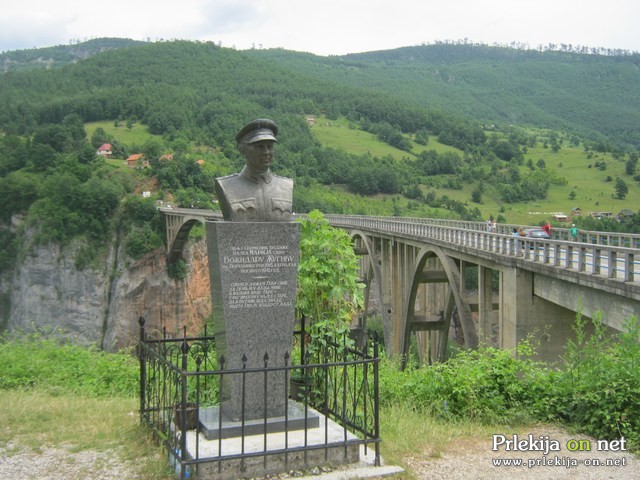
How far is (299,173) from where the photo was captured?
106375 mm

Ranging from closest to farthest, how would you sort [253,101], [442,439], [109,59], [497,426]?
1. [442,439]
2. [497,426]
3. [253,101]
4. [109,59]

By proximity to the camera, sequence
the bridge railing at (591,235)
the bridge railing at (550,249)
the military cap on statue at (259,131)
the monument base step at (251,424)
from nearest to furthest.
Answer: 1. the monument base step at (251,424)
2. the military cap on statue at (259,131)
3. the bridge railing at (550,249)
4. the bridge railing at (591,235)

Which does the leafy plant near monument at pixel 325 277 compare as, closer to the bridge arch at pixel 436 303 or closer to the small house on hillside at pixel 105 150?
the bridge arch at pixel 436 303

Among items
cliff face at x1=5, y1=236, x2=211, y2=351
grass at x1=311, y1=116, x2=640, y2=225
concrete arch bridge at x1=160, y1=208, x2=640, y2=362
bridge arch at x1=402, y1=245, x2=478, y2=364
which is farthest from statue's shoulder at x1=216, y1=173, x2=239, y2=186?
grass at x1=311, y1=116, x2=640, y2=225

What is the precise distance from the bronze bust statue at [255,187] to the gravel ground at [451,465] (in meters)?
3.24

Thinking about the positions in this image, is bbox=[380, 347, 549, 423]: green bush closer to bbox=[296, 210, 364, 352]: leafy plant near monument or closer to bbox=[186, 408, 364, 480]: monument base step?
bbox=[296, 210, 364, 352]: leafy plant near monument

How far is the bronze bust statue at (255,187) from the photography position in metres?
8.46

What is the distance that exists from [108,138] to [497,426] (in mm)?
106606

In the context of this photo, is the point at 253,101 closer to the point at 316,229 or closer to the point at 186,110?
the point at 186,110

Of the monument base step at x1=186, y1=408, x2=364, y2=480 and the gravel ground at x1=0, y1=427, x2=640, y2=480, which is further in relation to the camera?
the gravel ground at x1=0, y1=427, x2=640, y2=480

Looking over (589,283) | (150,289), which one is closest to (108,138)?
(150,289)

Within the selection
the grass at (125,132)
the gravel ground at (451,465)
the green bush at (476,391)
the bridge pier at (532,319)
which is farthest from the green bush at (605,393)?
the grass at (125,132)

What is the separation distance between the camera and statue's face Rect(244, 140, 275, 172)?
8469 mm

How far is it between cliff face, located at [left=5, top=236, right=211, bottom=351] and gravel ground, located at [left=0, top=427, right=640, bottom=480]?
60902mm
